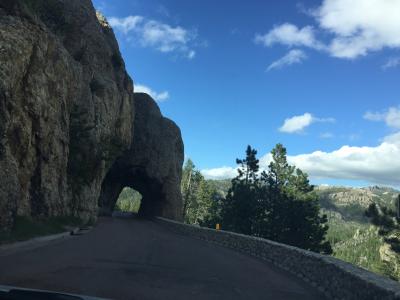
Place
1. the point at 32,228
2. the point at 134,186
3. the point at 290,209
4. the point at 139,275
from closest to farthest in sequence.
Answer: the point at 139,275 → the point at 32,228 → the point at 290,209 → the point at 134,186

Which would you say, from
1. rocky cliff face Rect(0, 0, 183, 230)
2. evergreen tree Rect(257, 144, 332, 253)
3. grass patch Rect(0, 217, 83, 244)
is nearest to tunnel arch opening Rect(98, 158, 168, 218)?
evergreen tree Rect(257, 144, 332, 253)

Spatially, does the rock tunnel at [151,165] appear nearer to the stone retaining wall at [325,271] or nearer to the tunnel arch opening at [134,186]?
the tunnel arch opening at [134,186]

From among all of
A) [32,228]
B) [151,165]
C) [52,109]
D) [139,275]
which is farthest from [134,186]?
[139,275]

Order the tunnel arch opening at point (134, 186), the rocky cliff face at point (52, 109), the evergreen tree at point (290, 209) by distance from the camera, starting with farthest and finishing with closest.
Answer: the tunnel arch opening at point (134, 186) < the evergreen tree at point (290, 209) < the rocky cliff face at point (52, 109)

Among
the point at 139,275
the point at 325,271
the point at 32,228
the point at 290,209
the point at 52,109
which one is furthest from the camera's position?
the point at 290,209

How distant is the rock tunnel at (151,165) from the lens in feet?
196

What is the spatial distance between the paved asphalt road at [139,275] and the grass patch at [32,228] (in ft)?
2.98

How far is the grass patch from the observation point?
14.8 m

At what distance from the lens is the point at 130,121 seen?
159 ft

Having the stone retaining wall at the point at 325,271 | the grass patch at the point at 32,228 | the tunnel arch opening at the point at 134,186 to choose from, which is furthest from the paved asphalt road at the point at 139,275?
the tunnel arch opening at the point at 134,186

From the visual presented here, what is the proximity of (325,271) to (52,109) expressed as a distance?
1536 centimetres

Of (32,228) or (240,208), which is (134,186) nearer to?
(240,208)

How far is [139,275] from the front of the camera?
11.4 meters

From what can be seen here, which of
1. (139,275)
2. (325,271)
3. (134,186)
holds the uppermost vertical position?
(134,186)
